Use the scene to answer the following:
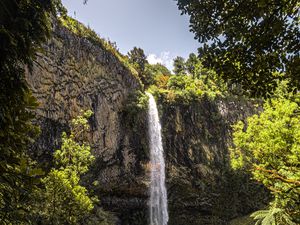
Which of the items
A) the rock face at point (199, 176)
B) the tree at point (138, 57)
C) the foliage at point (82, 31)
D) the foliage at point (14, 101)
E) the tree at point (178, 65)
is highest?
the tree at point (178, 65)

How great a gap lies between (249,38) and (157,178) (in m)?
23.1

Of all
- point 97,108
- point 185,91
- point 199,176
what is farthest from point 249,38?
point 185,91

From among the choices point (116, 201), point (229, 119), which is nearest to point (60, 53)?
point (116, 201)

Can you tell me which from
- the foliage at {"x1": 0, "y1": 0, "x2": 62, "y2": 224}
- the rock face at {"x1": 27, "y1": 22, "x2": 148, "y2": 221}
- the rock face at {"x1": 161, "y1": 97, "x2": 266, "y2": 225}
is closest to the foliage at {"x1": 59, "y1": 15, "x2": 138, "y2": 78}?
the rock face at {"x1": 27, "y1": 22, "x2": 148, "y2": 221}

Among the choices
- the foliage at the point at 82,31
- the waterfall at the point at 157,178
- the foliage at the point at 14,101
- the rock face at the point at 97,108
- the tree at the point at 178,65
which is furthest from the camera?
the tree at the point at 178,65

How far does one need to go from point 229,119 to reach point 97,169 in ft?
58.4

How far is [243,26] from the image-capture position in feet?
14.1

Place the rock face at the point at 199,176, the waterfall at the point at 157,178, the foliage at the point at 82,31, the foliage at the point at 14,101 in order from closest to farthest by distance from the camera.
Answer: the foliage at the point at 14,101
the foliage at the point at 82,31
the waterfall at the point at 157,178
the rock face at the point at 199,176

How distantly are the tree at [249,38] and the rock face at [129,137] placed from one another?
14490 millimetres

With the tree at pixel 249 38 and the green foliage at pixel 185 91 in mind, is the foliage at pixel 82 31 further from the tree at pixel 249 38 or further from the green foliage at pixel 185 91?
the tree at pixel 249 38

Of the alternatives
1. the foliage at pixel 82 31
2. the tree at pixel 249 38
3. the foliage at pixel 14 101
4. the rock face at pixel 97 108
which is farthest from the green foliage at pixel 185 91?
the foliage at pixel 14 101

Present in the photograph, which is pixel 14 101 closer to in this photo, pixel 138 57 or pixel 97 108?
pixel 97 108

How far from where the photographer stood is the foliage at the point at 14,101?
3.89 metres

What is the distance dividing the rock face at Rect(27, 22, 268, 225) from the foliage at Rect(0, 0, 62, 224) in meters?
13.3
